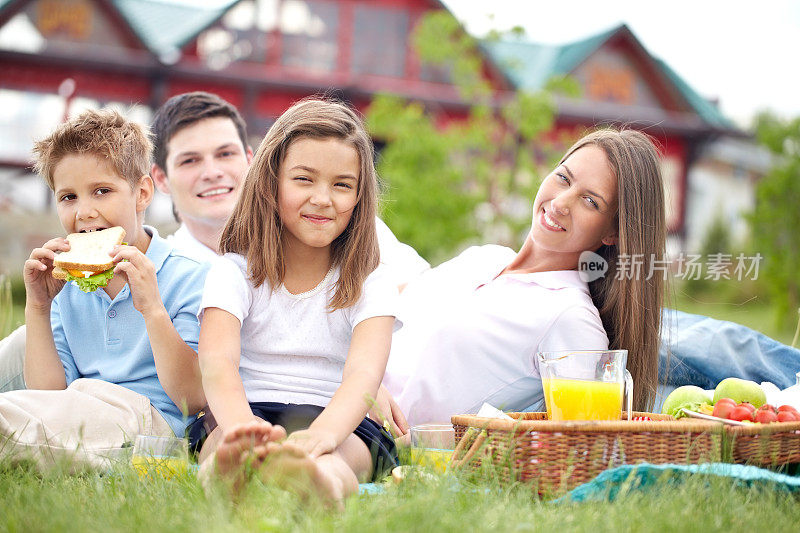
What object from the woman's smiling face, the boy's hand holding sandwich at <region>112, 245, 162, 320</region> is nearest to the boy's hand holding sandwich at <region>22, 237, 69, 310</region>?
the boy's hand holding sandwich at <region>112, 245, 162, 320</region>

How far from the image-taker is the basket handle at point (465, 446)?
2.58 meters

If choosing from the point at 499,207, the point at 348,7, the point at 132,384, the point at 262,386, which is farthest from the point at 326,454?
the point at 348,7

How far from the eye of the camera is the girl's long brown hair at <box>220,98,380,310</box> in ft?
9.64

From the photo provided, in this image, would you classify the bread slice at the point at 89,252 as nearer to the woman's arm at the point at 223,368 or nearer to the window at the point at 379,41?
the woman's arm at the point at 223,368

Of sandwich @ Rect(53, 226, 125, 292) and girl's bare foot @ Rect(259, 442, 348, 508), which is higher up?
sandwich @ Rect(53, 226, 125, 292)

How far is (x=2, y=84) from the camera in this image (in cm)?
1481

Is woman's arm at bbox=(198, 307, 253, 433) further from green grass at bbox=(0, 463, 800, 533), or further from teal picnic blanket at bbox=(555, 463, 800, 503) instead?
teal picnic blanket at bbox=(555, 463, 800, 503)

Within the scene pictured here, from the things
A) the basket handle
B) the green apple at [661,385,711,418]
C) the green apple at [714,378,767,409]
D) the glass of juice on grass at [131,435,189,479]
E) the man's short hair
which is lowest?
the glass of juice on grass at [131,435,189,479]

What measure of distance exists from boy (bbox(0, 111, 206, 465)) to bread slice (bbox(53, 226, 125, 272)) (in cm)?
5

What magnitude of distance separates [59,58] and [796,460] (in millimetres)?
14933

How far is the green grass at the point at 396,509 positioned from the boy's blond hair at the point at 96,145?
1.25 m

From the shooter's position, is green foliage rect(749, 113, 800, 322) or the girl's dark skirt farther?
green foliage rect(749, 113, 800, 322)

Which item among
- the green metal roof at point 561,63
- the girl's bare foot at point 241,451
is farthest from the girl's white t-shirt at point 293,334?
the green metal roof at point 561,63

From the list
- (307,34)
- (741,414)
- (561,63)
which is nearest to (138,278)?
(741,414)
